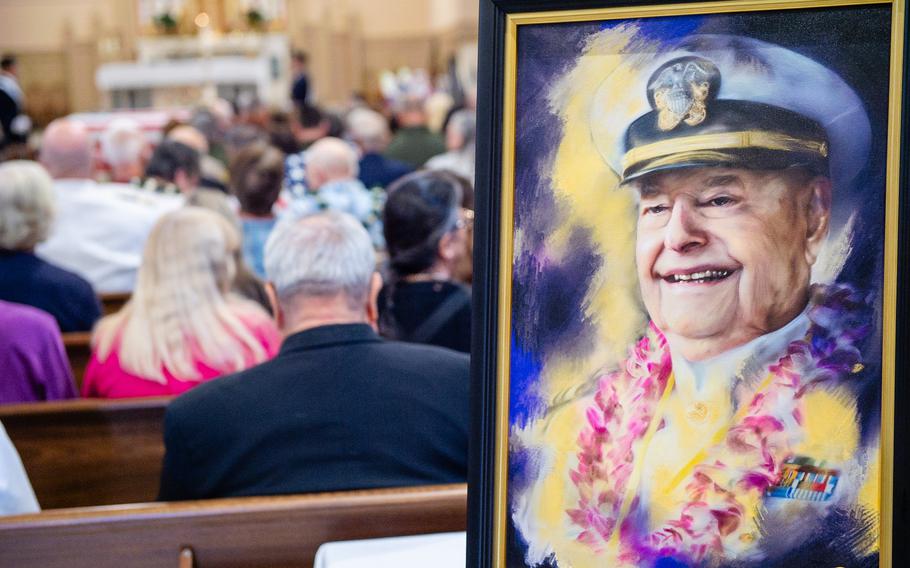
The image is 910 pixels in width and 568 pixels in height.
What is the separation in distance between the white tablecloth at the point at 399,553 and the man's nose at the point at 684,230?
1.65 ft

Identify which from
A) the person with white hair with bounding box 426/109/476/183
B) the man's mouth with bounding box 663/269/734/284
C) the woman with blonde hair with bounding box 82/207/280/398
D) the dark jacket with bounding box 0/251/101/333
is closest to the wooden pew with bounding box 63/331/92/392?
the dark jacket with bounding box 0/251/101/333

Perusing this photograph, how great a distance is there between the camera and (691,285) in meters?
0.99

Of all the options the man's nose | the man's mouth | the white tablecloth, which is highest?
the man's nose

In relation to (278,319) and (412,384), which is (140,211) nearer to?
(278,319)

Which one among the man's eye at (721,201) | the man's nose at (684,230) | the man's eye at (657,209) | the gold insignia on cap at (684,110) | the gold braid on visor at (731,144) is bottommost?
the man's nose at (684,230)

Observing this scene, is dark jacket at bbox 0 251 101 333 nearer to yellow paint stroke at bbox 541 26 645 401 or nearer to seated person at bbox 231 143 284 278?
seated person at bbox 231 143 284 278

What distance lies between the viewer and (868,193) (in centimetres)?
98

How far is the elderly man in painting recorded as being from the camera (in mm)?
976

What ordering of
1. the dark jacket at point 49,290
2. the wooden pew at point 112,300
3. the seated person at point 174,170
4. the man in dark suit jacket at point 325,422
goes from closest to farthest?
the man in dark suit jacket at point 325,422, the dark jacket at point 49,290, the wooden pew at point 112,300, the seated person at point 174,170

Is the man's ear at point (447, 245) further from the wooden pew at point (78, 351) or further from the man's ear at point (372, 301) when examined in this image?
the wooden pew at point (78, 351)

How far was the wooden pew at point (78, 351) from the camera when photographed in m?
3.26

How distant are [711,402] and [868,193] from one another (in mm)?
231

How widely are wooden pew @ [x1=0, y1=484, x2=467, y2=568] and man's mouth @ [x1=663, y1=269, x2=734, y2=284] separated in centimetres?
73

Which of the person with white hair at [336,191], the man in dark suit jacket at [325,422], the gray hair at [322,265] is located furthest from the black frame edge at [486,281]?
the person with white hair at [336,191]
